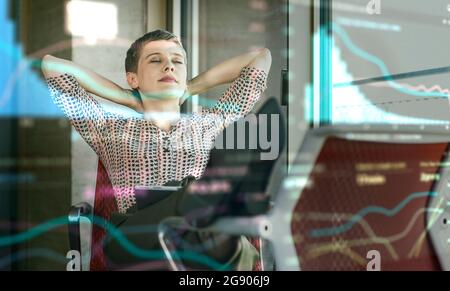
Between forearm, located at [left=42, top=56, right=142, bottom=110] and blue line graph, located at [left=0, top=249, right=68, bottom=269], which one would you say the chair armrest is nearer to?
blue line graph, located at [left=0, top=249, right=68, bottom=269]

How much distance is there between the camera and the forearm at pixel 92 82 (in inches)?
71.5

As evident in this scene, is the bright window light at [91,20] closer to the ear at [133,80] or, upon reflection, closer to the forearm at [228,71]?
the ear at [133,80]

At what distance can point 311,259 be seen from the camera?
0.93 m

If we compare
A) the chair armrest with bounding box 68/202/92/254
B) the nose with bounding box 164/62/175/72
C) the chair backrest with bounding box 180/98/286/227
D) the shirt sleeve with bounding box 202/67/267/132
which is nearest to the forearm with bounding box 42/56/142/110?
the nose with bounding box 164/62/175/72

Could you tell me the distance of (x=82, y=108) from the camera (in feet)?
5.64

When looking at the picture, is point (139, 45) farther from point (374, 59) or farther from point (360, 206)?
point (360, 206)

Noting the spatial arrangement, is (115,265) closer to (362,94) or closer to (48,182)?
(48,182)

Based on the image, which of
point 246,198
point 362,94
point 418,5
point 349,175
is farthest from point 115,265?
point 418,5

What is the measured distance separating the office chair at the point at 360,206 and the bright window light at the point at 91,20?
4.00ft

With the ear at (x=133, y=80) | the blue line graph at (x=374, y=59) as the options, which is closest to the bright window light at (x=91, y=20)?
the ear at (x=133, y=80)

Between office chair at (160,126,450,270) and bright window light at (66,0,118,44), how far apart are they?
1.22m

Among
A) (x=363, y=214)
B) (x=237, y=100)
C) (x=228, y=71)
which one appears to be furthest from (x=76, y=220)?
(x=363, y=214)
